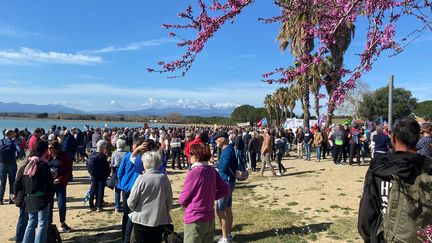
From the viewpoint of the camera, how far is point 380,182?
2.59m

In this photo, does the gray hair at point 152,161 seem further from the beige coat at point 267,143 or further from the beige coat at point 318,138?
the beige coat at point 318,138

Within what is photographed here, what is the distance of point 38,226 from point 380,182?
14.8 feet

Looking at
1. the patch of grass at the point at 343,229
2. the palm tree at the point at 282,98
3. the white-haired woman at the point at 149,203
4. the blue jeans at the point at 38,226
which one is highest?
the palm tree at the point at 282,98

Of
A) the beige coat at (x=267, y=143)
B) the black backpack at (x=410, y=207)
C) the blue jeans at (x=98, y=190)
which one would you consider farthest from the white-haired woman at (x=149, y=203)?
the beige coat at (x=267, y=143)

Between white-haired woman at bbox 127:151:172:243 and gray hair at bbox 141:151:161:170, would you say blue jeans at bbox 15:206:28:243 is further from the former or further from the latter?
gray hair at bbox 141:151:161:170

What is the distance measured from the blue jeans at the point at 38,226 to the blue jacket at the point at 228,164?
101 inches

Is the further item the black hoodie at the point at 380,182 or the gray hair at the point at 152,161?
the gray hair at the point at 152,161

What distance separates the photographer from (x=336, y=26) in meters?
4.19

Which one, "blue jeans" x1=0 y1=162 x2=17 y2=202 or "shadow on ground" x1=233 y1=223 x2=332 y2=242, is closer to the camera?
"shadow on ground" x1=233 y1=223 x2=332 y2=242

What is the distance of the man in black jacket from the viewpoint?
249 cm

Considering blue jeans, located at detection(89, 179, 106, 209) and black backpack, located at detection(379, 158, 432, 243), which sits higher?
black backpack, located at detection(379, 158, 432, 243)

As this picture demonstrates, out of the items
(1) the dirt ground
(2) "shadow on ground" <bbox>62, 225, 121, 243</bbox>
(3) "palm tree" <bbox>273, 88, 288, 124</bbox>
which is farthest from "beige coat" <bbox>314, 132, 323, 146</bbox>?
(3) "palm tree" <bbox>273, 88, 288, 124</bbox>

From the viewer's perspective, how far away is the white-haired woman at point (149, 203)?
14.2 ft

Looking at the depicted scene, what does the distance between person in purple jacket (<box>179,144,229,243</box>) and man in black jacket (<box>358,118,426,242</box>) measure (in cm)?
195
